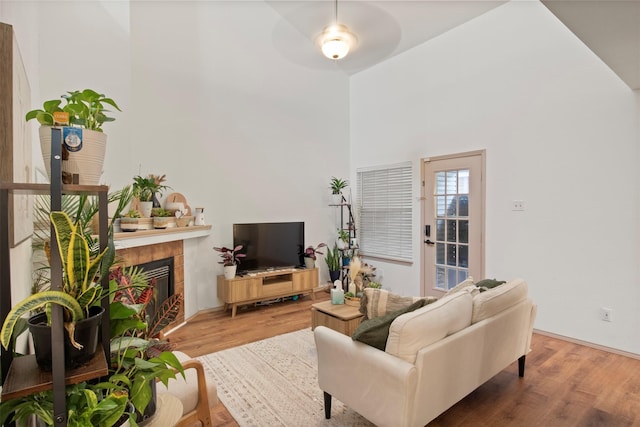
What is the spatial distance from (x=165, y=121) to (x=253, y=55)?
1754 millimetres

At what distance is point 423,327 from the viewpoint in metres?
1.78

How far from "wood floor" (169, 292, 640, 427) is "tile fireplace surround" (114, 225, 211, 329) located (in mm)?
677

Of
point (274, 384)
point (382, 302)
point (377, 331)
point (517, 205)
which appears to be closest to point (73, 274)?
point (377, 331)

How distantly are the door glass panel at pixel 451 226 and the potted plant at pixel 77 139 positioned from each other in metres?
4.25

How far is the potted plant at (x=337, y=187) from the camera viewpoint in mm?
5594

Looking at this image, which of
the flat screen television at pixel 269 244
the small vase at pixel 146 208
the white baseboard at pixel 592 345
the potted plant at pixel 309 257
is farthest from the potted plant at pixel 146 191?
the white baseboard at pixel 592 345

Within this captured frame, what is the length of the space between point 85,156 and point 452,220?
14.3 ft

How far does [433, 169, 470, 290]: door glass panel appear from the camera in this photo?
441 centimetres

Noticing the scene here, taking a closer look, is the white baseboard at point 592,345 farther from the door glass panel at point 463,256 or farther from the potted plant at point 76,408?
the potted plant at point 76,408

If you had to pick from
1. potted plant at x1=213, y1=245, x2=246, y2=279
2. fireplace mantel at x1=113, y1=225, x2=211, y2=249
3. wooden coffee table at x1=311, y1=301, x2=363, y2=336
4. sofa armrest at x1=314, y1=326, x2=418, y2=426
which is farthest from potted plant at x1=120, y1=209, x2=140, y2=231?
sofa armrest at x1=314, y1=326, x2=418, y2=426

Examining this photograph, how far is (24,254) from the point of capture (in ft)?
4.97

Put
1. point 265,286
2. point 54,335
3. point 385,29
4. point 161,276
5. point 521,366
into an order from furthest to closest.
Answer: point 385,29
point 265,286
point 161,276
point 521,366
point 54,335

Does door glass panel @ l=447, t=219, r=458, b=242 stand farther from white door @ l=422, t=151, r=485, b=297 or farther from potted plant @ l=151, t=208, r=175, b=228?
potted plant @ l=151, t=208, r=175, b=228

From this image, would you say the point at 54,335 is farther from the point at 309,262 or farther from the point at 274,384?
the point at 309,262
